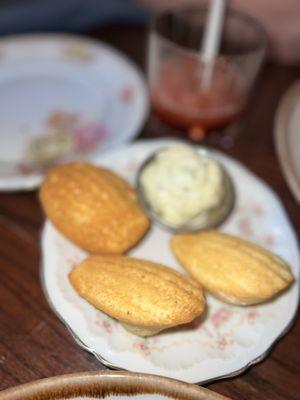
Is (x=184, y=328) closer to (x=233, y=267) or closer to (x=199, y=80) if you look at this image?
(x=233, y=267)

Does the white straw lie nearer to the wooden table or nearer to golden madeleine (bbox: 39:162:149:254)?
the wooden table

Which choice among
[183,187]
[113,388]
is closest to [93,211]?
[183,187]

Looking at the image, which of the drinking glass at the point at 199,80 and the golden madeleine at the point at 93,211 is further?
the drinking glass at the point at 199,80

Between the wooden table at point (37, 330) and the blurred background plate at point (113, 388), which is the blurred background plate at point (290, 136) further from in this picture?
the blurred background plate at point (113, 388)

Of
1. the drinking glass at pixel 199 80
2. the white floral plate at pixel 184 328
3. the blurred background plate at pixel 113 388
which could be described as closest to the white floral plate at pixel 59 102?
the drinking glass at pixel 199 80

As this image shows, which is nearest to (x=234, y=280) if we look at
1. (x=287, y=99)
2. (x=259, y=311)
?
(x=259, y=311)

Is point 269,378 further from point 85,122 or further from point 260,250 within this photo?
point 85,122
